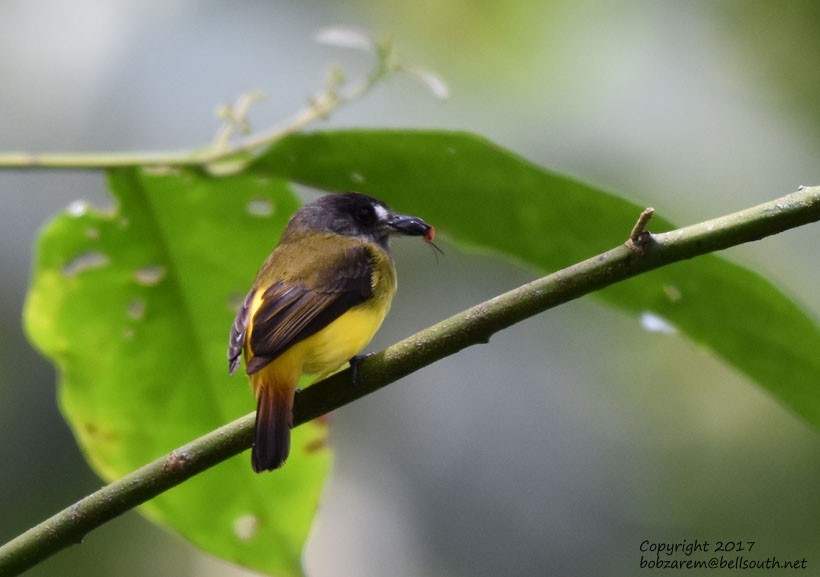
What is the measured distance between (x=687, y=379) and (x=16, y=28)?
8.49 ft

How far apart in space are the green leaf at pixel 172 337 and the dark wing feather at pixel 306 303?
4.4 inches

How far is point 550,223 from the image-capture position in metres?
1.85

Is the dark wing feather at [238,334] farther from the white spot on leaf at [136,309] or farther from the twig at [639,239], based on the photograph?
the twig at [639,239]

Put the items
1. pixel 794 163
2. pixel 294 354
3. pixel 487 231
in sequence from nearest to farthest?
1. pixel 487 231
2. pixel 294 354
3. pixel 794 163

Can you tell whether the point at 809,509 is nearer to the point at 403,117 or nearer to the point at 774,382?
the point at 403,117

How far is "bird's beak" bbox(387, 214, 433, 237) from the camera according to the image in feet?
7.49

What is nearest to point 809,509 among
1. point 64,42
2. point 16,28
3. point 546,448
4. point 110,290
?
point 546,448

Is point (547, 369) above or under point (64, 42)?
under

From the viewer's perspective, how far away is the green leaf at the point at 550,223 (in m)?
1.75

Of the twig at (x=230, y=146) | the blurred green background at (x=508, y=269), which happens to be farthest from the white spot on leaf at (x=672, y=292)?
the blurred green background at (x=508, y=269)

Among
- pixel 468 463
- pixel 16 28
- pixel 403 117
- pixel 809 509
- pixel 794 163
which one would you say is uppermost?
pixel 794 163

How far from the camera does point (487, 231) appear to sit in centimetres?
191

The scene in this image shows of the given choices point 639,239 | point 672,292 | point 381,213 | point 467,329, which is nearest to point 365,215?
point 381,213

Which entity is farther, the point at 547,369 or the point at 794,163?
the point at 547,369
